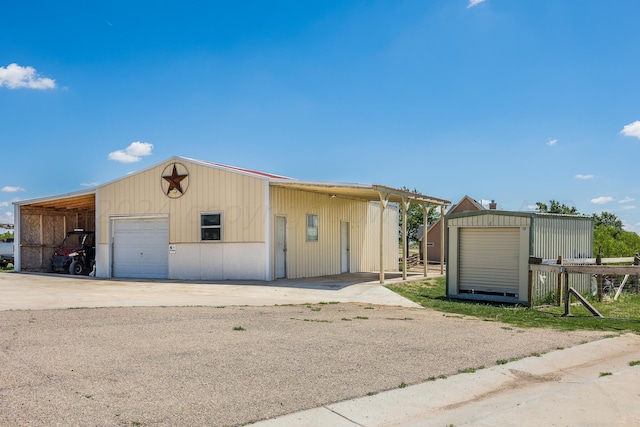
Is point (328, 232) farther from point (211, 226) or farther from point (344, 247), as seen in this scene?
point (211, 226)

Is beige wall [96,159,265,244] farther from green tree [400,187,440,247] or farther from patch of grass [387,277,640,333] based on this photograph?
green tree [400,187,440,247]

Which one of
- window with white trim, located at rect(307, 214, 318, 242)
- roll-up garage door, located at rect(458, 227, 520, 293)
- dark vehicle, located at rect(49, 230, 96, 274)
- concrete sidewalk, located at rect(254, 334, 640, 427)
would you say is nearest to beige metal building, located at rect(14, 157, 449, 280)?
window with white trim, located at rect(307, 214, 318, 242)

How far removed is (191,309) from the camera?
11508mm

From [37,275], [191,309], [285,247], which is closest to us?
[191,309]

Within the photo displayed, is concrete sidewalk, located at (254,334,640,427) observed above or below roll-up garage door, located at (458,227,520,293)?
below

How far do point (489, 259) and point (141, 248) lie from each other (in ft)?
40.8

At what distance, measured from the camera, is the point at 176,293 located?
589 inches

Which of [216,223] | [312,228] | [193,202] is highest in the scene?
[193,202]

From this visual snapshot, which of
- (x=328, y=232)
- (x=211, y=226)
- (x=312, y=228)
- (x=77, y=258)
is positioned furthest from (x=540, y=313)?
(x=77, y=258)

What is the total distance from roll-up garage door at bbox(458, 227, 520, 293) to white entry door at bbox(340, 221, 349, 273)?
8.99m

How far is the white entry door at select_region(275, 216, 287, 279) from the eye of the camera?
18797 mm

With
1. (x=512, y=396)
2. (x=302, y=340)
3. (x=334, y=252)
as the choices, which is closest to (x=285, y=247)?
(x=334, y=252)

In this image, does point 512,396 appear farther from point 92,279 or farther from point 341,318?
point 92,279

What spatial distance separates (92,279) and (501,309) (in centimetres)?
1423
